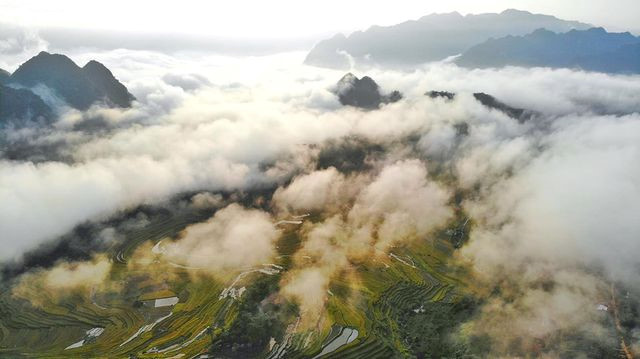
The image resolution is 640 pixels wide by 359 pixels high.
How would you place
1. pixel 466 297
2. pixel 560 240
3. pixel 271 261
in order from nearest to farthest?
pixel 466 297, pixel 271 261, pixel 560 240

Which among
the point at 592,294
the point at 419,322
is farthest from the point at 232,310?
the point at 592,294

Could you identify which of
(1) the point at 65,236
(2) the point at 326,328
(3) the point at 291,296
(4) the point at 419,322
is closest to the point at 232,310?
(3) the point at 291,296

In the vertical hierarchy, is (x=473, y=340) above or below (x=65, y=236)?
below

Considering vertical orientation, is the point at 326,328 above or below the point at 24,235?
below

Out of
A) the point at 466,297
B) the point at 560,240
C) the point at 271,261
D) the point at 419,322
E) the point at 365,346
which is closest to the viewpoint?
the point at 365,346

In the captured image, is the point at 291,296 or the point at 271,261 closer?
the point at 291,296

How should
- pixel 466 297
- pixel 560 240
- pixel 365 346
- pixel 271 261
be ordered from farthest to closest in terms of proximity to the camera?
1. pixel 560 240
2. pixel 271 261
3. pixel 466 297
4. pixel 365 346

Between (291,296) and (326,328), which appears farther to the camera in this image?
(291,296)

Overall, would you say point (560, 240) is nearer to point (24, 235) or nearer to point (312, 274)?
point (312, 274)

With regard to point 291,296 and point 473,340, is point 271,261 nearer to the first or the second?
point 291,296
